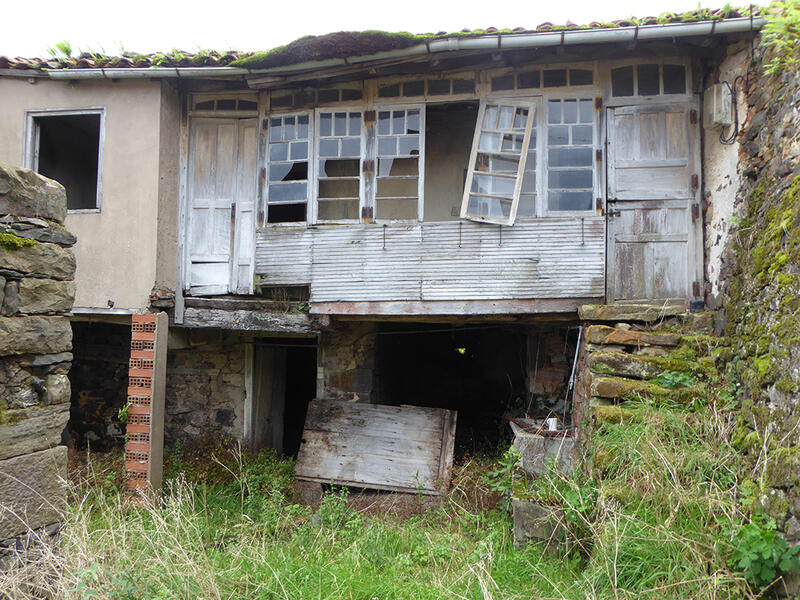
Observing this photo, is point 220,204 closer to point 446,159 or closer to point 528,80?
point 446,159

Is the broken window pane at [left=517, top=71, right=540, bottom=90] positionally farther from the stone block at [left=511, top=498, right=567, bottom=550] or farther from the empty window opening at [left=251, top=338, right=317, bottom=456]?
the stone block at [left=511, top=498, right=567, bottom=550]

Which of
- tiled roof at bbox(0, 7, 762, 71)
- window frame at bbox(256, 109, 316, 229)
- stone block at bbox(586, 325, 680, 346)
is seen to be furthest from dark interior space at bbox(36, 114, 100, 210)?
stone block at bbox(586, 325, 680, 346)

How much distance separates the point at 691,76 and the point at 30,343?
6782 millimetres

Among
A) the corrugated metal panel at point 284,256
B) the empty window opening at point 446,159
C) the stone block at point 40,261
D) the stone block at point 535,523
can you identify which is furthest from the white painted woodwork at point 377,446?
the stone block at point 40,261

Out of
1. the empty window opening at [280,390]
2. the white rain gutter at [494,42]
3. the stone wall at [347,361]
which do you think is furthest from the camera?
the empty window opening at [280,390]

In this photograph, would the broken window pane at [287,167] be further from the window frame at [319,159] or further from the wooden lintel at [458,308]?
the wooden lintel at [458,308]

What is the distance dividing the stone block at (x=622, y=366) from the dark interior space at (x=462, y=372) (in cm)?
436

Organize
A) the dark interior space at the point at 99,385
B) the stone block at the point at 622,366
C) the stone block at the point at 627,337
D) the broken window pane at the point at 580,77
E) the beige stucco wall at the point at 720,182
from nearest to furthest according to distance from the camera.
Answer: the stone block at the point at 622,366, the stone block at the point at 627,337, the beige stucco wall at the point at 720,182, the broken window pane at the point at 580,77, the dark interior space at the point at 99,385

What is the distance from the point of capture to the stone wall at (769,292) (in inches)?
128

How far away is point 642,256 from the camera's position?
612 cm

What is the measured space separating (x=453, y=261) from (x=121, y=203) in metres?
4.13

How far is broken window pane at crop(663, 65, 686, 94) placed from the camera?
613 centimetres

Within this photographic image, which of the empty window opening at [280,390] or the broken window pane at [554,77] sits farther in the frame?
the empty window opening at [280,390]

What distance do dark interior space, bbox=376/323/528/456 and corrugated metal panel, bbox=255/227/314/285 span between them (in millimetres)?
2853
